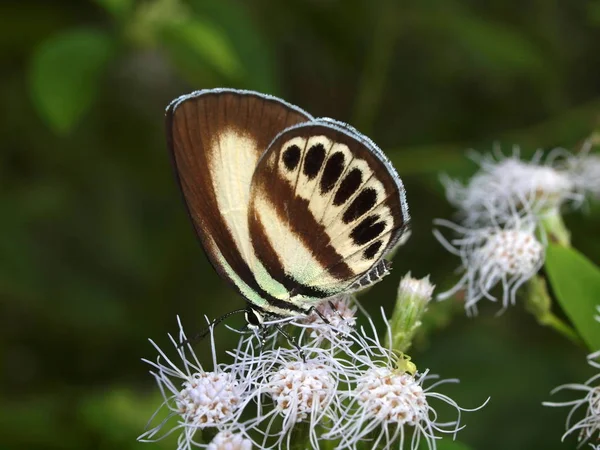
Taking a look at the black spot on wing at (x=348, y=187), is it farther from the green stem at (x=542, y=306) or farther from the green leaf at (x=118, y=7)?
the green leaf at (x=118, y=7)

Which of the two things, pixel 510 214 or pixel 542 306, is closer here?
pixel 542 306

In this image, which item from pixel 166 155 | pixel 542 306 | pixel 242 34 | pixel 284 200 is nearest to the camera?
pixel 284 200

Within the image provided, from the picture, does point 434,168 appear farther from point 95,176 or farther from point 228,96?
point 95,176

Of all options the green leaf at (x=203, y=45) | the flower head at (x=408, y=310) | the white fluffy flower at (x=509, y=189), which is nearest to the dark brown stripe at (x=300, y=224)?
the flower head at (x=408, y=310)

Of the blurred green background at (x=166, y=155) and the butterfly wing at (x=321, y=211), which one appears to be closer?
the butterfly wing at (x=321, y=211)

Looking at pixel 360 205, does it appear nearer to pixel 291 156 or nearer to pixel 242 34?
pixel 291 156

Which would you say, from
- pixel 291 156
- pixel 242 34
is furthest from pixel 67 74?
pixel 291 156

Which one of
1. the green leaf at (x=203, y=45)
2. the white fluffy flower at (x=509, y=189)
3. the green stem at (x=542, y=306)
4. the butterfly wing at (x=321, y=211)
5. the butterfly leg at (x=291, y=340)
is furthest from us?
the green leaf at (x=203, y=45)

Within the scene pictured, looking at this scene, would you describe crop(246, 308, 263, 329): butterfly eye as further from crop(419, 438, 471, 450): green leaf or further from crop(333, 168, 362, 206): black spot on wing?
crop(419, 438, 471, 450): green leaf
